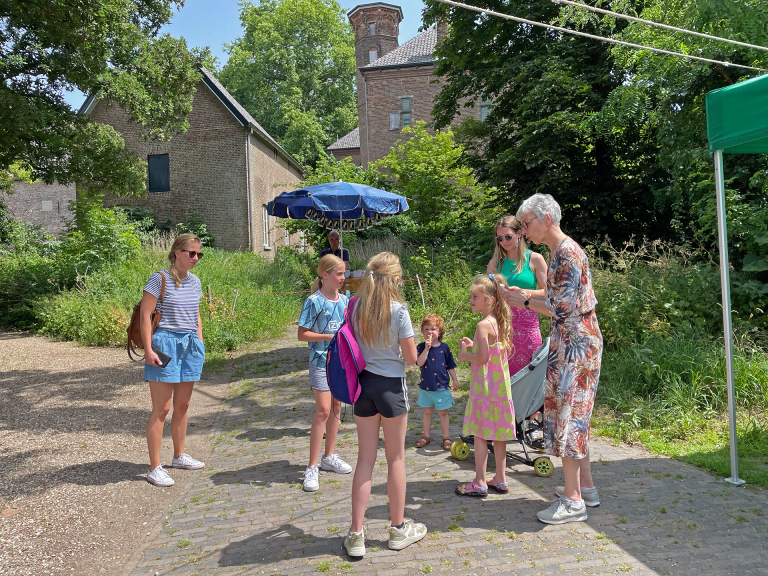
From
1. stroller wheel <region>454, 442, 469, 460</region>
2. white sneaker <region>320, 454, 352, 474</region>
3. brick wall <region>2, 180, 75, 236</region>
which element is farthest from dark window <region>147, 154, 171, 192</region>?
stroller wheel <region>454, 442, 469, 460</region>

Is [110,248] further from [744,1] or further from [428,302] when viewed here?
[744,1]

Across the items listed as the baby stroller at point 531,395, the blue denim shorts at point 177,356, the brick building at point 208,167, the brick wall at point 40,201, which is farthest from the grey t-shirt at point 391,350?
the brick wall at point 40,201

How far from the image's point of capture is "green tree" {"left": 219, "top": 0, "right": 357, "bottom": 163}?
4672 centimetres

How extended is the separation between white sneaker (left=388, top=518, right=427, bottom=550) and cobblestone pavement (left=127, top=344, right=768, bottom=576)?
5 centimetres

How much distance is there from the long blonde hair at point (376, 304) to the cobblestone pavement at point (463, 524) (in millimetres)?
1301

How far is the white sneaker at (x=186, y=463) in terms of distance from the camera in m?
5.07

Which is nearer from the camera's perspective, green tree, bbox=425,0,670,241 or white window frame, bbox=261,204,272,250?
green tree, bbox=425,0,670,241

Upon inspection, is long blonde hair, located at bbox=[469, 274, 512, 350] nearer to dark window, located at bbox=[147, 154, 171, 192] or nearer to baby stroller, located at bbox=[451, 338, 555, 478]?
baby stroller, located at bbox=[451, 338, 555, 478]

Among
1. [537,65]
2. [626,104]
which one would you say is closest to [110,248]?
[537,65]

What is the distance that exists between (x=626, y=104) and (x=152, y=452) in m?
8.66

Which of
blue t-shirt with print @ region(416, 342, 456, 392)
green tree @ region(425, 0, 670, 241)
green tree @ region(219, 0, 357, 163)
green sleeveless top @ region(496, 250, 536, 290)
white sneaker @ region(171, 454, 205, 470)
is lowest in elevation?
white sneaker @ region(171, 454, 205, 470)

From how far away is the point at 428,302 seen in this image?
42.4 feet

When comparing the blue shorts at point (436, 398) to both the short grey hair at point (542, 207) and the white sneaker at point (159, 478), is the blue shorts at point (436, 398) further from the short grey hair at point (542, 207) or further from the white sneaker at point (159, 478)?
the white sneaker at point (159, 478)

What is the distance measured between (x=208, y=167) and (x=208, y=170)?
0.13 m
